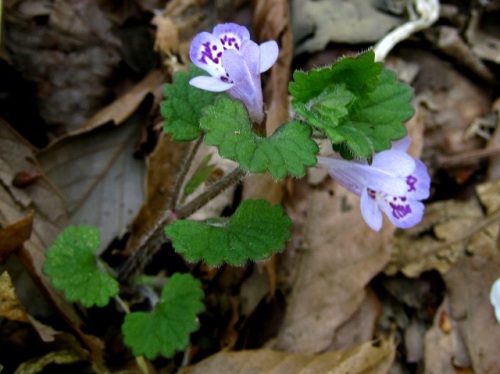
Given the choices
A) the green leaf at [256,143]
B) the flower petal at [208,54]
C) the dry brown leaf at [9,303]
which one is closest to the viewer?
the green leaf at [256,143]

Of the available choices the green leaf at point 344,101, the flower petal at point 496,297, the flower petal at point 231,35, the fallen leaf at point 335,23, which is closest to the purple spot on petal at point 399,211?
the green leaf at point 344,101

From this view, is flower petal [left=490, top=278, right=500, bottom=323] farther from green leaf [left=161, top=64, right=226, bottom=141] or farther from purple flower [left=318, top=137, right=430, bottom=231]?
green leaf [left=161, top=64, right=226, bottom=141]

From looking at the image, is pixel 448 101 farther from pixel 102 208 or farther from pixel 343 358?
pixel 102 208

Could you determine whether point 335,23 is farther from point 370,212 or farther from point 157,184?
point 370,212

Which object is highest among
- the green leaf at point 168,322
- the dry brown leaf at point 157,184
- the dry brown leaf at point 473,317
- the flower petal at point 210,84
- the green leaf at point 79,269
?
the flower petal at point 210,84

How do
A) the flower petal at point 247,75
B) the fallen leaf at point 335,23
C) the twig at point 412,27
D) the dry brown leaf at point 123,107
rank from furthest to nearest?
the fallen leaf at point 335,23 → the twig at point 412,27 → the dry brown leaf at point 123,107 → the flower petal at point 247,75

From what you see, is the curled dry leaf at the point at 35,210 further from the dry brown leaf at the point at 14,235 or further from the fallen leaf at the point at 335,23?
the fallen leaf at the point at 335,23

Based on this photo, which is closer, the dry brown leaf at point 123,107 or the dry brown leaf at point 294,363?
the dry brown leaf at point 294,363

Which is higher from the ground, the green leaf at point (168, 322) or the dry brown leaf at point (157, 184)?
the dry brown leaf at point (157, 184)
